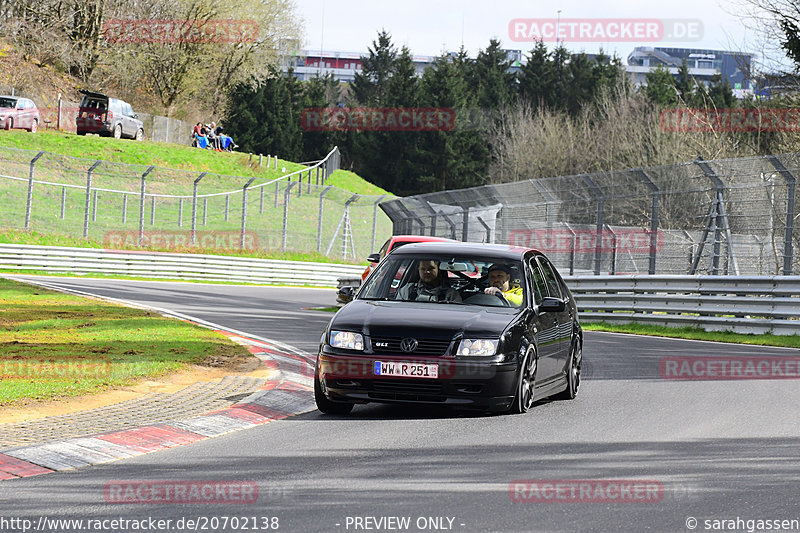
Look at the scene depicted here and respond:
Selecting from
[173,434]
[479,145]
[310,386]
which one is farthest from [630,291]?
[479,145]

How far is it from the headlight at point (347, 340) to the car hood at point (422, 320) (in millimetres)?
46

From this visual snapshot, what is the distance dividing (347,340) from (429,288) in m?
1.37

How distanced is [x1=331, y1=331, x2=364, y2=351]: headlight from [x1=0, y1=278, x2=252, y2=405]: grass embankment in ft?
8.06

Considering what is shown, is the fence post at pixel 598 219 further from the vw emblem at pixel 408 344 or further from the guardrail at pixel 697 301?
the vw emblem at pixel 408 344

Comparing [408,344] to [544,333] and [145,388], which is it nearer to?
[544,333]

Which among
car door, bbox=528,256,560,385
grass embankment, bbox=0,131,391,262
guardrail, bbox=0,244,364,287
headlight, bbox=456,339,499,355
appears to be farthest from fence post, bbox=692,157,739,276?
guardrail, bbox=0,244,364,287

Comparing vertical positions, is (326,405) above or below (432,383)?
below

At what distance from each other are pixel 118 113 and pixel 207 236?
52.0 ft

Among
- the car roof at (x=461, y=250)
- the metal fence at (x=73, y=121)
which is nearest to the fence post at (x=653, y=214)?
the car roof at (x=461, y=250)

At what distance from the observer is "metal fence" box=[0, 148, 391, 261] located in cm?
4066

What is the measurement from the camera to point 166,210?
168ft

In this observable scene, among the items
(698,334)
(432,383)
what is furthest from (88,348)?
(698,334)

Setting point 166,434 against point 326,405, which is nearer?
point 166,434

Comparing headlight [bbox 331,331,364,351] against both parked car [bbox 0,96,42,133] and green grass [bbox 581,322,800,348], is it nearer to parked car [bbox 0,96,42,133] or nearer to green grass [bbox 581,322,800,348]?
green grass [bbox 581,322,800,348]
